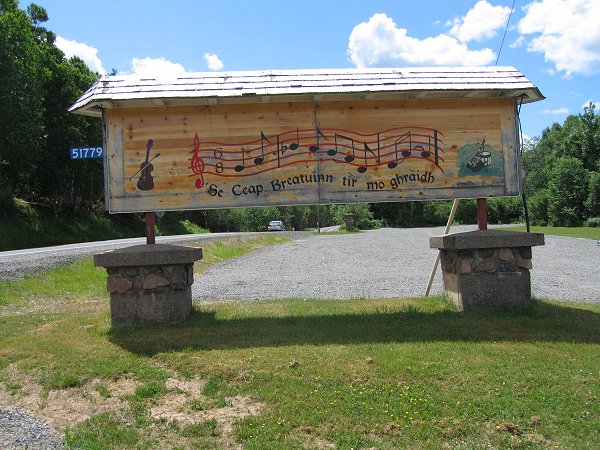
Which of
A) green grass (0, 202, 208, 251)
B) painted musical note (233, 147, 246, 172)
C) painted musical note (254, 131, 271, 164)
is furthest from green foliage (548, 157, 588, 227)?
painted musical note (233, 147, 246, 172)

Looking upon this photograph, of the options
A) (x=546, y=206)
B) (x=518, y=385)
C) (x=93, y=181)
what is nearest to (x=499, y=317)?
(x=518, y=385)

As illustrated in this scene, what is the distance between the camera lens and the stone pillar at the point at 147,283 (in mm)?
6980

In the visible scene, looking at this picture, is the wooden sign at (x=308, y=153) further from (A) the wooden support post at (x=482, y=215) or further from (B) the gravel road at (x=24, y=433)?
(B) the gravel road at (x=24, y=433)

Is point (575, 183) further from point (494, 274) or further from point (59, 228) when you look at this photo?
point (494, 274)

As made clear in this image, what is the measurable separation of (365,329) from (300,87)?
3.34m

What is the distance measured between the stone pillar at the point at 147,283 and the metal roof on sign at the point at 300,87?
6.74 feet

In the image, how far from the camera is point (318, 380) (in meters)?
5.09

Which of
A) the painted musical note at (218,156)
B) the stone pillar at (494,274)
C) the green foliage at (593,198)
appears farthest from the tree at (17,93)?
the green foliage at (593,198)

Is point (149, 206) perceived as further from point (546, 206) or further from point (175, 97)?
point (546, 206)

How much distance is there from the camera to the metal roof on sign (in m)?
7.06

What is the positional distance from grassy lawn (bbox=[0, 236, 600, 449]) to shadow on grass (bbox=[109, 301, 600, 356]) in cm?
3

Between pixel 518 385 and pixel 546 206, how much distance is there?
199ft

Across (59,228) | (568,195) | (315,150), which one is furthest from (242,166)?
(568,195)

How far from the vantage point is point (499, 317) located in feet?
23.4
